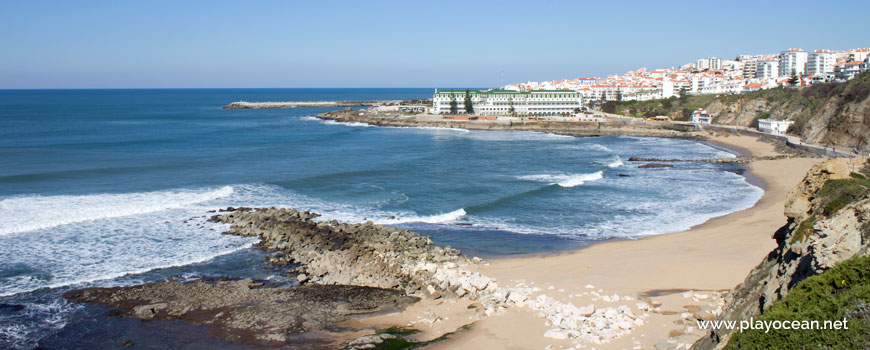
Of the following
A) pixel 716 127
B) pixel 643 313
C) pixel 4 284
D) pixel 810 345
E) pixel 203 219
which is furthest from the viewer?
pixel 716 127

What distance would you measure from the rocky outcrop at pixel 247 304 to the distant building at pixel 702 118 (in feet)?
209

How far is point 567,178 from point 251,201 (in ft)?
57.9

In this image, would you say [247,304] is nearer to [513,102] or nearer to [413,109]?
[513,102]

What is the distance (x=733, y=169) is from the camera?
39.0 metres

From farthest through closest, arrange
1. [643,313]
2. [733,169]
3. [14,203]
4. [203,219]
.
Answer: [733,169] → [14,203] → [203,219] → [643,313]

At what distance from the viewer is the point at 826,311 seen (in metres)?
6.86

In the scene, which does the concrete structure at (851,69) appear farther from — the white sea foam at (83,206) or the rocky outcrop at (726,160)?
the white sea foam at (83,206)

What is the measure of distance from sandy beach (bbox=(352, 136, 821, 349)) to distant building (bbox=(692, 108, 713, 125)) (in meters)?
50.0

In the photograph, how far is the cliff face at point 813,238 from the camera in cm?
820

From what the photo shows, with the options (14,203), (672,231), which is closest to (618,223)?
(672,231)

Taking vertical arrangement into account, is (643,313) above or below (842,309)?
below

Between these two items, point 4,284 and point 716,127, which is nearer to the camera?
point 4,284

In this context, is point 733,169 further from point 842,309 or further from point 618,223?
point 842,309

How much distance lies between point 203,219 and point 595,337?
1740cm
